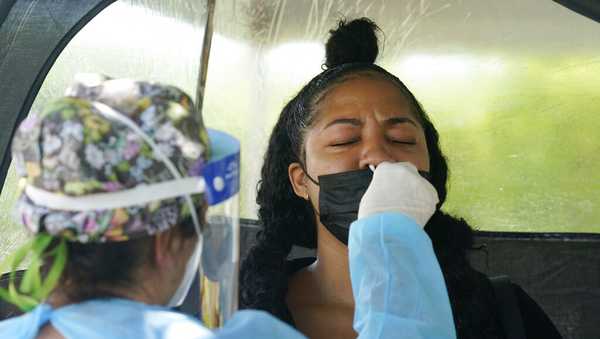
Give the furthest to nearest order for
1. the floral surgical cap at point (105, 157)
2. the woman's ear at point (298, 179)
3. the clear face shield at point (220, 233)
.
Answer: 1. the woman's ear at point (298, 179)
2. the clear face shield at point (220, 233)
3. the floral surgical cap at point (105, 157)

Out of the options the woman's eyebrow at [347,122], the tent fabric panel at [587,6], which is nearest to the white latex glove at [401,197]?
the woman's eyebrow at [347,122]

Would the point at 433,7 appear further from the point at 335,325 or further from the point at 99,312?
the point at 99,312

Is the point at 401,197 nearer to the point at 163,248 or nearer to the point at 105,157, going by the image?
the point at 163,248

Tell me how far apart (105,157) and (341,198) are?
1.05 m

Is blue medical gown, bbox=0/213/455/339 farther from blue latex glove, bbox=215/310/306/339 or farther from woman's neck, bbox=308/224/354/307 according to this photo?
woman's neck, bbox=308/224/354/307

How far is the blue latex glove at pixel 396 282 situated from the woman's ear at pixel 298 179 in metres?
0.68

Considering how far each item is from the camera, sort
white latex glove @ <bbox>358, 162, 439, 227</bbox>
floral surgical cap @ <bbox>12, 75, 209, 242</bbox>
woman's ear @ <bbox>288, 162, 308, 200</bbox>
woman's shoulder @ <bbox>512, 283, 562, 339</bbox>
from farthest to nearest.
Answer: woman's ear @ <bbox>288, 162, 308, 200</bbox>
woman's shoulder @ <bbox>512, 283, 562, 339</bbox>
white latex glove @ <bbox>358, 162, 439, 227</bbox>
floral surgical cap @ <bbox>12, 75, 209, 242</bbox>

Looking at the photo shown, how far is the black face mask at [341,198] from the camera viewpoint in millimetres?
2035

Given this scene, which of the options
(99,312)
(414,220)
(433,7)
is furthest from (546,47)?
(99,312)

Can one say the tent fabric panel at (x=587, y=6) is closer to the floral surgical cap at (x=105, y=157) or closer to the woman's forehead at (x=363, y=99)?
the woman's forehead at (x=363, y=99)

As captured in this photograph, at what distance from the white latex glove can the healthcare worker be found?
1.77 feet

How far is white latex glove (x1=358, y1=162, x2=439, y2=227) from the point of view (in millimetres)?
1717

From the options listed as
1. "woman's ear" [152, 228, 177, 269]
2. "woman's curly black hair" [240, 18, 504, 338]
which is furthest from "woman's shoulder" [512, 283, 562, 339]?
"woman's ear" [152, 228, 177, 269]

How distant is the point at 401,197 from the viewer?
1732mm
